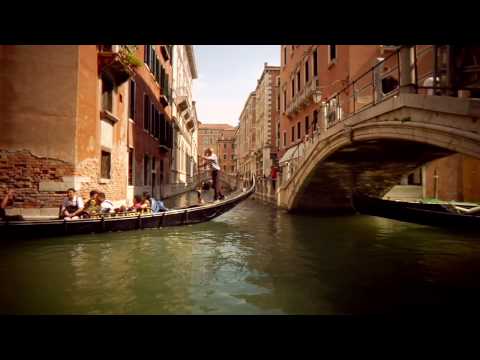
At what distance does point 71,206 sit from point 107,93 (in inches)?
→ 134

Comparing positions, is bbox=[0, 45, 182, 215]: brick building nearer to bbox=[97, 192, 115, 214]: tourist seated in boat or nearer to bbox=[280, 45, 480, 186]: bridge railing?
bbox=[97, 192, 115, 214]: tourist seated in boat

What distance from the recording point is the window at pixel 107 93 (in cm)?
776

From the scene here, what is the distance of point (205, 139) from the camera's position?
54.6 metres

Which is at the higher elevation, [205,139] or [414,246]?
[205,139]

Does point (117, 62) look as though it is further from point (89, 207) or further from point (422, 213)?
point (422, 213)

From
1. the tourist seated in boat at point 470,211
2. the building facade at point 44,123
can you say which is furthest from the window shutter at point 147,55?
the tourist seated in boat at point 470,211

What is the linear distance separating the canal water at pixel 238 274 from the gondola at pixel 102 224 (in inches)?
6.5

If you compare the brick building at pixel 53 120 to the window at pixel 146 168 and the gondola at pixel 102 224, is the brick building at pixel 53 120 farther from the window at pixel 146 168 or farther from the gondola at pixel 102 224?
the window at pixel 146 168

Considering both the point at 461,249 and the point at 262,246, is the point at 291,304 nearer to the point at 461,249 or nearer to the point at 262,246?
the point at 262,246

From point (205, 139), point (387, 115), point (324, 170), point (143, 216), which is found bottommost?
point (143, 216)

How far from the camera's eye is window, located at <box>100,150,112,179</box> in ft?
25.0

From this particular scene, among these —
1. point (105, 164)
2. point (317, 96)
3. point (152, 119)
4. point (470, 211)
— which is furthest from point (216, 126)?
point (470, 211)

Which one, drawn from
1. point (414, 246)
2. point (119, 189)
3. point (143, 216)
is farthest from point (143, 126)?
point (414, 246)
